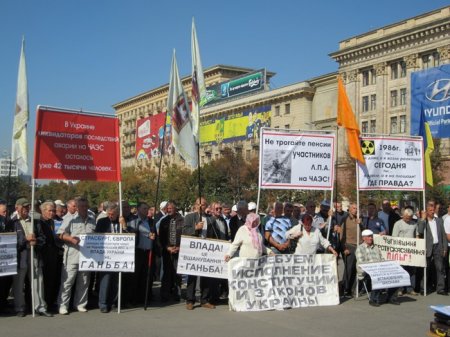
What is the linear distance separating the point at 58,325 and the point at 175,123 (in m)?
3.99

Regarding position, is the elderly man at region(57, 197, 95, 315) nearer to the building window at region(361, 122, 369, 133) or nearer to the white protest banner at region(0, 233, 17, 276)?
the white protest banner at region(0, 233, 17, 276)

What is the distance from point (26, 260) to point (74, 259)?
2.41 ft

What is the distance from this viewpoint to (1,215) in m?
9.09

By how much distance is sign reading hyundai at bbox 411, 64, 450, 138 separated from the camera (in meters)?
15.0

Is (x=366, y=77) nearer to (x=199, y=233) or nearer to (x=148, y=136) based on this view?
(x=148, y=136)

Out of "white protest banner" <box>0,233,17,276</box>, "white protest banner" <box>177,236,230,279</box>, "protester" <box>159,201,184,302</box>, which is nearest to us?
"white protest banner" <box>0,233,17,276</box>

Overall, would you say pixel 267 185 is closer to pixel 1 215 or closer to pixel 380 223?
pixel 380 223

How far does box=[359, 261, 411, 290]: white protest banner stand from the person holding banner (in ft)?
2.47

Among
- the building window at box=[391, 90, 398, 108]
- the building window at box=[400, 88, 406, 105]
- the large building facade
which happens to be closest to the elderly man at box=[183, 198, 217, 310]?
the large building facade

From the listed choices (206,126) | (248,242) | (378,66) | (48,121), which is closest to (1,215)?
(48,121)

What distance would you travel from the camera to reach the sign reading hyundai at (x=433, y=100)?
49.3ft

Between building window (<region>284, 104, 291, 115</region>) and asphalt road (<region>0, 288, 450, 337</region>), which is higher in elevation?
building window (<region>284, 104, 291, 115</region>)

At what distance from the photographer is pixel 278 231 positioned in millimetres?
10500

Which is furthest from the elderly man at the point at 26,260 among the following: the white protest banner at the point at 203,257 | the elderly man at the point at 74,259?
the white protest banner at the point at 203,257
